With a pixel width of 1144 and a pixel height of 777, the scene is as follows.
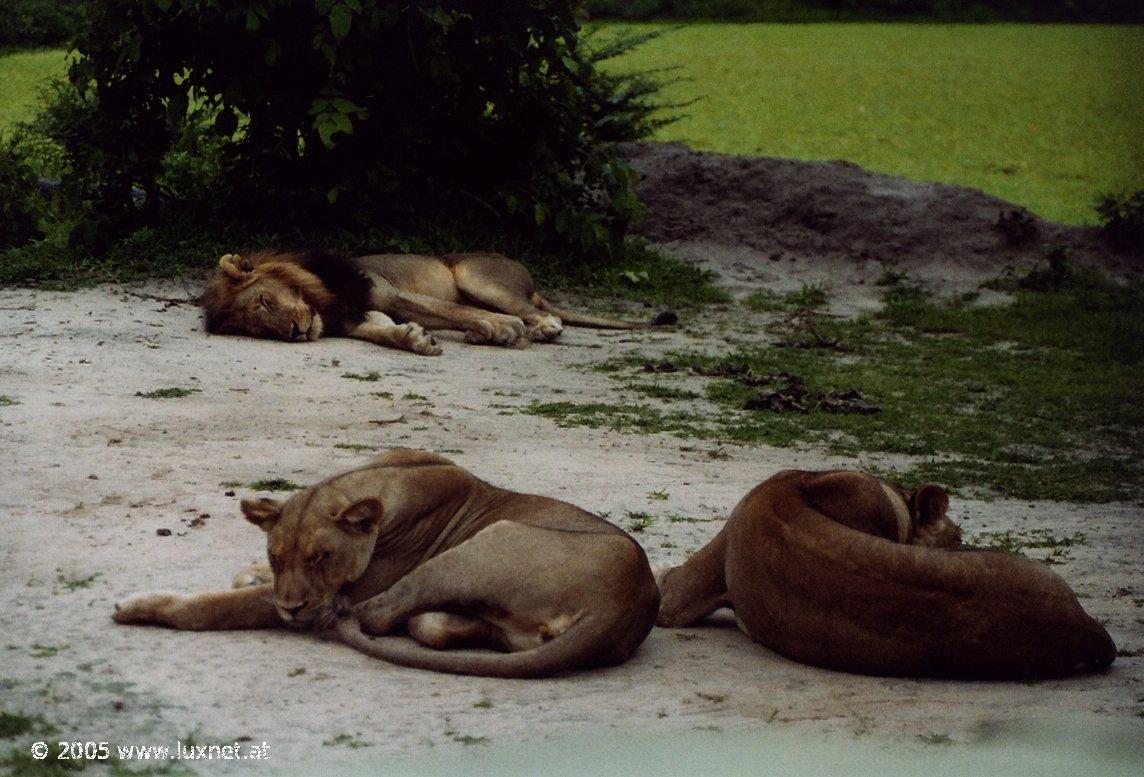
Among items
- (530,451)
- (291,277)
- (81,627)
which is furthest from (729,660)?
(291,277)

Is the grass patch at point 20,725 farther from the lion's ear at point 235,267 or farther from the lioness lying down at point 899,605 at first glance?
the lion's ear at point 235,267

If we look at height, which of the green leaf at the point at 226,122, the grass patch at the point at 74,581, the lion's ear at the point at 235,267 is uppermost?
the green leaf at the point at 226,122

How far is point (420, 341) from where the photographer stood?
9.58 metres

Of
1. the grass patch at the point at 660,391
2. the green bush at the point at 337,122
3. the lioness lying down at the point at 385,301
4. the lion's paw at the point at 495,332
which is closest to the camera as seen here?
the grass patch at the point at 660,391

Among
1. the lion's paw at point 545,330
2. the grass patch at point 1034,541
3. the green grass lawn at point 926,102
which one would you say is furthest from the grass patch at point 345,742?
the green grass lawn at point 926,102

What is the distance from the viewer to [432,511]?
473 cm

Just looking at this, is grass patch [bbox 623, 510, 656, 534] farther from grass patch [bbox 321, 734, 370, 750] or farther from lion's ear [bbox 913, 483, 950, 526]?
grass patch [bbox 321, 734, 370, 750]

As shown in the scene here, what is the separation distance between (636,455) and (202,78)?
19.0 ft

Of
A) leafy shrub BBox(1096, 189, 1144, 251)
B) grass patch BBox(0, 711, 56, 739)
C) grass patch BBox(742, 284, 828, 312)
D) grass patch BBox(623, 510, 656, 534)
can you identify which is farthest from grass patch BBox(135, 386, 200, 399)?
leafy shrub BBox(1096, 189, 1144, 251)

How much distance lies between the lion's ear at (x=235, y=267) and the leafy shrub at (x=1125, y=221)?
8.53 m

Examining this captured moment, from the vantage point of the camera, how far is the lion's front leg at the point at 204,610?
435 centimetres

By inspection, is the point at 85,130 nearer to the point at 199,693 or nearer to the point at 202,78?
the point at 202,78

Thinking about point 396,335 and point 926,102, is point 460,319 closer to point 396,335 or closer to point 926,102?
point 396,335

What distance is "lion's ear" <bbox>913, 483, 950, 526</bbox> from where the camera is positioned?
15.8ft
